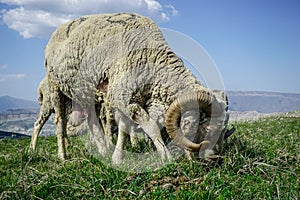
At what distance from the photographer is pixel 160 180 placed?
4906 millimetres

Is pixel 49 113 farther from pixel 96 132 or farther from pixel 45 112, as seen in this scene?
pixel 96 132

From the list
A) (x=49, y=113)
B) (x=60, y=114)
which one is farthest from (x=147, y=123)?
(x=49, y=113)

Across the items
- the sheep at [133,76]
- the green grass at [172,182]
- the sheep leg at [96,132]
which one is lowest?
the green grass at [172,182]

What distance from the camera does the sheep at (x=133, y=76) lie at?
625cm

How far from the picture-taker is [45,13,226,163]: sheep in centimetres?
625

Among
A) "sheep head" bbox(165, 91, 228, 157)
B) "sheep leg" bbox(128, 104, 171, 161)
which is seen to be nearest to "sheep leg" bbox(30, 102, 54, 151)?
"sheep leg" bbox(128, 104, 171, 161)

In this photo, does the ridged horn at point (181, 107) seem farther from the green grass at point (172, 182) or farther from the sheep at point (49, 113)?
the sheep at point (49, 113)

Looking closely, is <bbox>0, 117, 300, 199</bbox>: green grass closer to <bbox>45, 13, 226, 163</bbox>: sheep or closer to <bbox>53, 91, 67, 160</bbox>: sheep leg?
<bbox>45, 13, 226, 163</bbox>: sheep

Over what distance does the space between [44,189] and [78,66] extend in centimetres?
396

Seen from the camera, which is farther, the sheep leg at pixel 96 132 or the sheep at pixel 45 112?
the sheep at pixel 45 112

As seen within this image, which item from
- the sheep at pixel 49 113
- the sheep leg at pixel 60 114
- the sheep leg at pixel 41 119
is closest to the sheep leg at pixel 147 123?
the sheep at pixel 49 113

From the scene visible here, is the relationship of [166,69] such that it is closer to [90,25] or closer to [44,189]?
[90,25]

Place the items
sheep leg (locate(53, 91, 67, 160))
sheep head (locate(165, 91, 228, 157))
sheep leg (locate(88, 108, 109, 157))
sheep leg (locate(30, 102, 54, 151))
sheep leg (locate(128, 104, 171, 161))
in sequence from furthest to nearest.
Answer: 1. sheep leg (locate(30, 102, 54, 151))
2. sheep leg (locate(88, 108, 109, 157))
3. sheep leg (locate(53, 91, 67, 160))
4. sheep leg (locate(128, 104, 171, 161))
5. sheep head (locate(165, 91, 228, 157))

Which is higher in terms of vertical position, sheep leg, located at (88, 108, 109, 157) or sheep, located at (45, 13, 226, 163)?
sheep, located at (45, 13, 226, 163)
